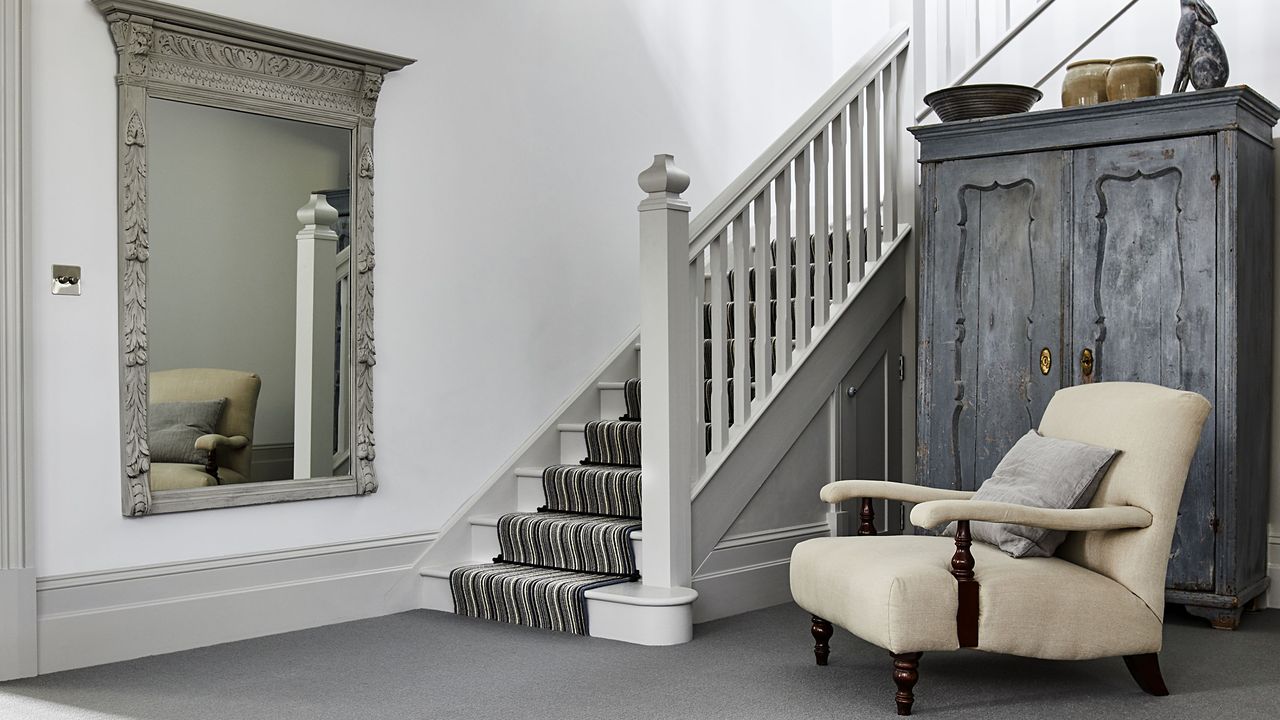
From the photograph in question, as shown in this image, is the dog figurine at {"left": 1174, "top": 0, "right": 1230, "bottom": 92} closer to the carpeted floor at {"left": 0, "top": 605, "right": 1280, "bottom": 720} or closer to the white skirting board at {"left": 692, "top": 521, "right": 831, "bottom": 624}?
the carpeted floor at {"left": 0, "top": 605, "right": 1280, "bottom": 720}

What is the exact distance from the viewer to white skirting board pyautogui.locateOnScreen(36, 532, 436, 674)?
365 cm

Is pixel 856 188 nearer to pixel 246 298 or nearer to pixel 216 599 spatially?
pixel 246 298

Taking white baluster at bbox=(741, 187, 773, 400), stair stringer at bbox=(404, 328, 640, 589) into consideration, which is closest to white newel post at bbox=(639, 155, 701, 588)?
white baluster at bbox=(741, 187, 773, 400)

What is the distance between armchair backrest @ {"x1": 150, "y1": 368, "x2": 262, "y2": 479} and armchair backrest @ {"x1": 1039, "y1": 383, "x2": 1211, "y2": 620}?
268cm

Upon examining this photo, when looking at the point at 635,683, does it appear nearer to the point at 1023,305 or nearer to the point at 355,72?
the point at 1023,305

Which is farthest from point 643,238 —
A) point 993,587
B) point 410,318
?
point 993,587

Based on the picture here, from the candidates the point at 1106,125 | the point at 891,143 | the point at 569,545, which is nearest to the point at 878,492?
the point at 569,545

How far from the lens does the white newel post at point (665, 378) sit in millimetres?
4129

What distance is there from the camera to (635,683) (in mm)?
3410

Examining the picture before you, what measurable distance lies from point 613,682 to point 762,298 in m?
1.76

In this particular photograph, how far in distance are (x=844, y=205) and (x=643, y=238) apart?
1.19m

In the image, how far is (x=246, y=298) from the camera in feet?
13.5

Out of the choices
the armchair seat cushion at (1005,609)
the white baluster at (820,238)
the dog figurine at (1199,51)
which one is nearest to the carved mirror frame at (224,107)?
the white baluster at (820,238)

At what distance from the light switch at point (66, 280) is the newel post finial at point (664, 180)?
6.07 feet
